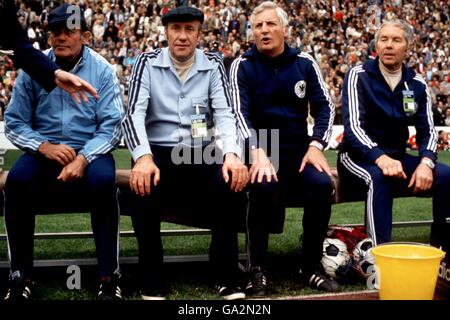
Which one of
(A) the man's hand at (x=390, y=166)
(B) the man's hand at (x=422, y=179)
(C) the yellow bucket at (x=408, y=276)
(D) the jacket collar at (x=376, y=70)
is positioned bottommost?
(C) the yellow bucket at (x=408, y=276)

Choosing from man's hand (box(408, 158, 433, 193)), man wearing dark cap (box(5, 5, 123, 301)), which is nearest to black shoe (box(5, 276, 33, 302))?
man wearing dark cap (box(5, 5, 123, 301))

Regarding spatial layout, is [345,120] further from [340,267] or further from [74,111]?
[74,111]

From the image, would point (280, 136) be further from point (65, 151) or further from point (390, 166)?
point (65, 151)

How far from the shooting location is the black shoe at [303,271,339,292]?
3625 millimetres

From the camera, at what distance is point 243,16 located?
21.2 m

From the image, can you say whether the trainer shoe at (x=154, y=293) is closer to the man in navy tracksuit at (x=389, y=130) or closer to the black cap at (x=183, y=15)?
the man in navy tracksuit at (x=389, y=130)

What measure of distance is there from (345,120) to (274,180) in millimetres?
860

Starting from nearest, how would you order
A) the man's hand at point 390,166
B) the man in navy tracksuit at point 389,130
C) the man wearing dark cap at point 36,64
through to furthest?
the man wearing dark cap at point 36,64 → the man's hand at point 390,166 → the man in navy tracksuit at point 389,130

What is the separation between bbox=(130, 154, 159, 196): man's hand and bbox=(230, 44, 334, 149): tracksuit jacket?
751 millimetres

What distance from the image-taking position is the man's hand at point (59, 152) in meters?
3.47

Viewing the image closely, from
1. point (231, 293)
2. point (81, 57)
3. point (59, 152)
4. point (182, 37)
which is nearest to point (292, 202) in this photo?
point (231, 293)

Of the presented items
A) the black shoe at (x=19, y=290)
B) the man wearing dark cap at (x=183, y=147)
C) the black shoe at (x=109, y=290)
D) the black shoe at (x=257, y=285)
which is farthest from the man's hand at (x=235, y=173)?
the black shoe at (x=19, y=290)

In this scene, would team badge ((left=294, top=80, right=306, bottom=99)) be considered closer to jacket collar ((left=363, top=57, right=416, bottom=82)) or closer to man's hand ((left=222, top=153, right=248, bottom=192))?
jacket collar ((left=363, top=57, right=416, bottom=82))
